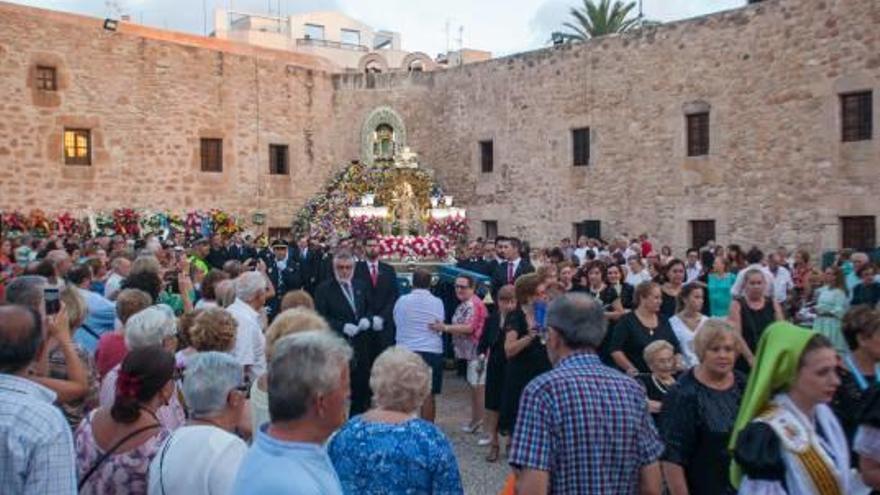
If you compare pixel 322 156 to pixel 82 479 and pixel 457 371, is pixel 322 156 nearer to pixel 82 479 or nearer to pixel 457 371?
pixel 457 371

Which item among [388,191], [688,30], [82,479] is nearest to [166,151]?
[388,191]

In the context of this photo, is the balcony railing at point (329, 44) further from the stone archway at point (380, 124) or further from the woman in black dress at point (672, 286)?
the woman in black dress at point (672, 286)

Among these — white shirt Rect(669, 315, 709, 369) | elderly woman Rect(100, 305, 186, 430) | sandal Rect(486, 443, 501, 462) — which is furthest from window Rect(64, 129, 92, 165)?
white shirt Rect(669, 315, 709, 369)

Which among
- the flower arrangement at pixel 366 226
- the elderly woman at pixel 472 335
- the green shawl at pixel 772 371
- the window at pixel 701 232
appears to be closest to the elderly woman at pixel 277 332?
the green shawl at pixel 772 371

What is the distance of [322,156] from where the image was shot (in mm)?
26453

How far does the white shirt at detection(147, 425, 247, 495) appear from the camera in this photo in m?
3.01

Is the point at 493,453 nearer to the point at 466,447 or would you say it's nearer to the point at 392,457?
the point at 466,447

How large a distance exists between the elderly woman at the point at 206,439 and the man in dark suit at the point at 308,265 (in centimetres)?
1076

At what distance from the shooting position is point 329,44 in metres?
51.8

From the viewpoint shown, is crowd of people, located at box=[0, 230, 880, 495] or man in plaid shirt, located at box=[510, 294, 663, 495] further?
man in plaid shirt, located at box=[510, 294, 663, 495]

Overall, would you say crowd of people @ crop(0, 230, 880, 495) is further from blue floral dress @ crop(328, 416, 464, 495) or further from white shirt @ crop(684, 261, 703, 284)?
white shirt @ crop(684, 261, 703, 284)

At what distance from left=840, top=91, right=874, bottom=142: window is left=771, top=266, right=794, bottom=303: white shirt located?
527 cm

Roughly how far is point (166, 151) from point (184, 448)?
21.4 metres

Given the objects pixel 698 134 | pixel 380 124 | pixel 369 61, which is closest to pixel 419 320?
pixel 698 134
